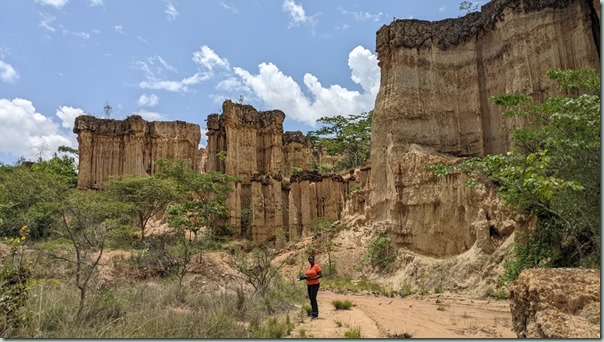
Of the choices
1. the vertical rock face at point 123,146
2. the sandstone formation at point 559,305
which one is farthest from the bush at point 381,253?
the vertical rock face at point 123,146

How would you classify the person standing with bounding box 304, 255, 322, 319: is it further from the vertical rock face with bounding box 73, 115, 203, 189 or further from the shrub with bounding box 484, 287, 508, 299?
the vertical rock face with bounding box 73, 115, 203, 189

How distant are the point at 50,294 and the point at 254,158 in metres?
33.6

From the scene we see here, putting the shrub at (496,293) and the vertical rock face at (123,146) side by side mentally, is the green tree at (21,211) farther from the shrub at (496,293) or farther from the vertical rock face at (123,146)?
the shrub at (496,293)

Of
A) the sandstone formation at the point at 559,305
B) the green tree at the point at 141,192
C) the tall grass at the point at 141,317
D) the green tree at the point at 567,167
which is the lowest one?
the tall grass at the point at 141,317

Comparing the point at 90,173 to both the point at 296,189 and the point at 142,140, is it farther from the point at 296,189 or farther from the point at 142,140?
the point at 296,189

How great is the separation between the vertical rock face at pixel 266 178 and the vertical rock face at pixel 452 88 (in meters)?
11.9

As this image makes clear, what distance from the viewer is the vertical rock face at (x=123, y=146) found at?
4341 centimetres

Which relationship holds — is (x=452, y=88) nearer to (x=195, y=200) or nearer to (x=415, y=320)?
(x=415, y=320)

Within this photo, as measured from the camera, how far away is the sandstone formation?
4996 millimetres

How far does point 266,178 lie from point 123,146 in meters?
16.6

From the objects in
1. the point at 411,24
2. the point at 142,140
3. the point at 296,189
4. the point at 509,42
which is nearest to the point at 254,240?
the point at 296,189

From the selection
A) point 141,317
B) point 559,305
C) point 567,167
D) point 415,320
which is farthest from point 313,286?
point 567,167

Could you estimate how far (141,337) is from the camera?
21.7 feet

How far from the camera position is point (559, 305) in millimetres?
5281
